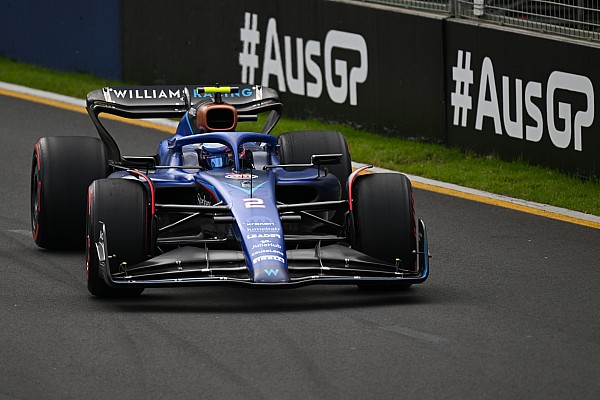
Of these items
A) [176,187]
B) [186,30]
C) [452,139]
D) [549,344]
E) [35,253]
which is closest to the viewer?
[549,344]

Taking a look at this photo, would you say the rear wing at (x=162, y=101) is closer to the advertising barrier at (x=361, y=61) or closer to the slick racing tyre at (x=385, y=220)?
the slick racing tyre at (x=385, y=220)

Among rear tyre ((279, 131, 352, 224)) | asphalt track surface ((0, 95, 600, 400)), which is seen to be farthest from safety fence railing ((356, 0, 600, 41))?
rear tyre ((279, 131, 352, 224))

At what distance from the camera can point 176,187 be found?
983 cm

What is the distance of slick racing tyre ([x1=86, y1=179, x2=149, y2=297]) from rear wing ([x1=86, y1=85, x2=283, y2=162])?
2.22 meters

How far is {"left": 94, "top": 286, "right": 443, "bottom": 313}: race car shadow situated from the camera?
902 cm

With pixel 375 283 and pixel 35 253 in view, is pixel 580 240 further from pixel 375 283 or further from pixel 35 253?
pixel 35 253

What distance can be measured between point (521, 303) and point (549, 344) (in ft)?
3.57

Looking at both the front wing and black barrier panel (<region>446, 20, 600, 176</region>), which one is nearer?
the front wing

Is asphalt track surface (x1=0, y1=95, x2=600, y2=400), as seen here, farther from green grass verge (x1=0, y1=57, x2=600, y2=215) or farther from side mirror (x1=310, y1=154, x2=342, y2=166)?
green grass verge (x1=0, y1=57, x2=600, y2=215)

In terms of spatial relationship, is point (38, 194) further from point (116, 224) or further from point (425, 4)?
point (425, 4)

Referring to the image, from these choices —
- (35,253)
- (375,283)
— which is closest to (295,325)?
(375,283)

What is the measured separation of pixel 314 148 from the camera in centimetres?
1120

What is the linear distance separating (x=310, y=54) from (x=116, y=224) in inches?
283

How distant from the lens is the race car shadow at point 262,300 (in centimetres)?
902
